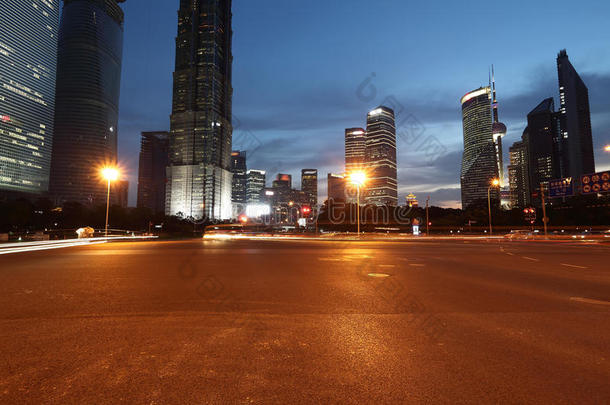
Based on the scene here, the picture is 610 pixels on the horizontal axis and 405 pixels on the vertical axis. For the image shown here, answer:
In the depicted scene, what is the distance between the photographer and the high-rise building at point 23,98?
172 m

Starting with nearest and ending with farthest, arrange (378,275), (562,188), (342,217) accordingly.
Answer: (378,275)
(562,188)
(342,217)

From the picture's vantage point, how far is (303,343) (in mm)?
4379

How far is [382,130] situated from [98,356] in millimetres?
137967

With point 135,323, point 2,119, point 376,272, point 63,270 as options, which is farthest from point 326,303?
point 2,119

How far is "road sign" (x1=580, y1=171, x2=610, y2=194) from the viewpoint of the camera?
3400 cm

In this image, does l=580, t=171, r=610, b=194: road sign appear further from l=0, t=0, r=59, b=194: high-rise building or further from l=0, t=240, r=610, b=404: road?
l=0, t=0, r=59, b=194: high-rise building

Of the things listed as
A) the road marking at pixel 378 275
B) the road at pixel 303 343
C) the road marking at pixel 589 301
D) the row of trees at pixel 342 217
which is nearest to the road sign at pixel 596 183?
the row of trees at pixel 342 217

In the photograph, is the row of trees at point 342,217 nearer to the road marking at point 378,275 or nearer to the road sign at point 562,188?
the road sign at point 562,188

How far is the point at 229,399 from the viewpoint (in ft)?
9.81

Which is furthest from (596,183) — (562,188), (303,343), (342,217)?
(342,217)

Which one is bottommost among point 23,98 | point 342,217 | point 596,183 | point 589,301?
point 589,301

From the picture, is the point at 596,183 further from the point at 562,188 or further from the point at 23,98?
the point at 23,98

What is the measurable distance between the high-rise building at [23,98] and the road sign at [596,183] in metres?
226

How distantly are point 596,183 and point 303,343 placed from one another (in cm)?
4391
